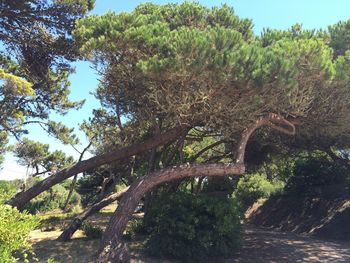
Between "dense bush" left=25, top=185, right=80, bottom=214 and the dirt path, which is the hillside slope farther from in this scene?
"dense bush" left=25, top=185, right=80, bottom=214

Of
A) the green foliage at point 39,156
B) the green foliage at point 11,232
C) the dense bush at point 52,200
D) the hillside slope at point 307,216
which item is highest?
the green foliage at point 39,156

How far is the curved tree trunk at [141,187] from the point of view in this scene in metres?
7.77

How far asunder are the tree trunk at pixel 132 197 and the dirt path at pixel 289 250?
2043mm

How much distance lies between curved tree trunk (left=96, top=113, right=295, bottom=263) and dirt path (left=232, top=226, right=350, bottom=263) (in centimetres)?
204

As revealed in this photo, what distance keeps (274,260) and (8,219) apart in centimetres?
668

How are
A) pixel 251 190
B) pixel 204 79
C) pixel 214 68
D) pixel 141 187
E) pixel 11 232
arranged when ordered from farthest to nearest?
pixel 251 190
pixel 141 187
pixel 204 79
pixel 214 68
pixel 11 232

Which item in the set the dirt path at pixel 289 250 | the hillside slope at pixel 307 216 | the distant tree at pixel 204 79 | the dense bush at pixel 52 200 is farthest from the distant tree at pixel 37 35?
the dense bush at pixel 52 200

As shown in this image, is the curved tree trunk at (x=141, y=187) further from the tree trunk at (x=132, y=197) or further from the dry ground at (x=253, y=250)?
the dry ground at (x=253, y=250)

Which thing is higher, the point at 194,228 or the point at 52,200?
the point at 52,200

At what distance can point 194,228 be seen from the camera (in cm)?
825

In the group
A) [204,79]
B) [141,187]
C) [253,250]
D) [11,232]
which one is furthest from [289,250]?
[11,232]

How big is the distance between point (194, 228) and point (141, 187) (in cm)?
141

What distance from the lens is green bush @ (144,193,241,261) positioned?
26.8 ft

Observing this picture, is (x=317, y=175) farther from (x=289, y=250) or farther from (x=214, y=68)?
(x=214, y=68)
